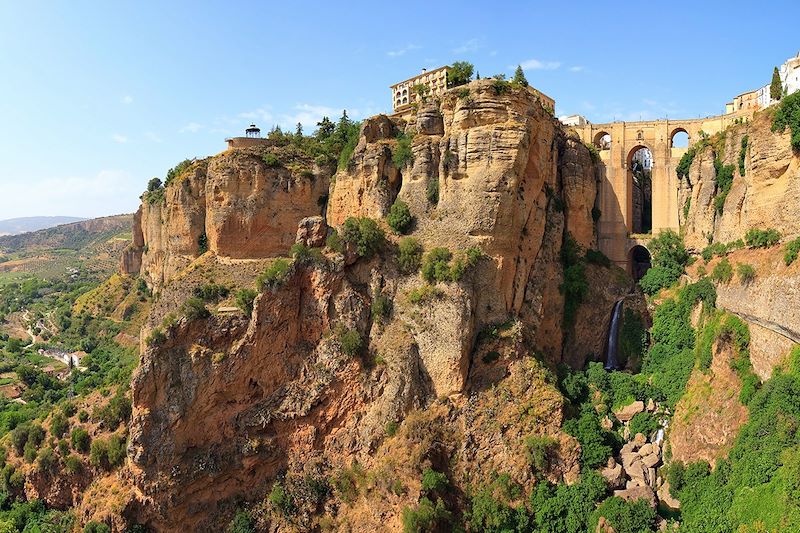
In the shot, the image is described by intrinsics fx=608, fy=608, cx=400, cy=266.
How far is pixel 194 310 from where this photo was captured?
28547 millimetres

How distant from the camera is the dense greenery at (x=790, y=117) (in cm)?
2696

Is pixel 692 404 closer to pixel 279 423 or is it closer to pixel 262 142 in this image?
pixel 279 423

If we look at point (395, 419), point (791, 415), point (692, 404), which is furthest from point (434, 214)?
point (791, 415)

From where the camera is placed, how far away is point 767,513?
1936cm

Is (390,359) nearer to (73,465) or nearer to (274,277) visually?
(274,277)

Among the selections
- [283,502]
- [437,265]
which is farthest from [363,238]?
[283,502]

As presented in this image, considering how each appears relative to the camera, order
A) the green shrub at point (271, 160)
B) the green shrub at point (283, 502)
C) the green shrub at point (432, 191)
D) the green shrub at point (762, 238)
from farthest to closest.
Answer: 1. the green shrub at point (271, 160)
2. the green shrub at point (432, 191)
3. the green shrub at point (762, 238)
4. the green shrub at point (283, 502)

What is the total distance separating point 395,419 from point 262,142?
816 inches

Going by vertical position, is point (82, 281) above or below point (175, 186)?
below

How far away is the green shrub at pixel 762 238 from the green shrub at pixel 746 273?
3.93 feet

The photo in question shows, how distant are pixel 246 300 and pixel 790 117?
26569 mm

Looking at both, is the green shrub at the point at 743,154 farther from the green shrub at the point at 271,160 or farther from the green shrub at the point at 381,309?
the green shrub at the point at 271,160

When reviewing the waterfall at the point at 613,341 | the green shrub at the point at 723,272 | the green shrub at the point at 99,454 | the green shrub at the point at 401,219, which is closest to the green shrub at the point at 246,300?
the green shrub at the point at 401,219

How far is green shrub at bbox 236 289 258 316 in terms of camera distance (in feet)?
96.1
